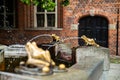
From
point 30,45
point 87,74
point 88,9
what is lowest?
point 87,74

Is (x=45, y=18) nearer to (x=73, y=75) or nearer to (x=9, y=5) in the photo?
(x=9, y=5)

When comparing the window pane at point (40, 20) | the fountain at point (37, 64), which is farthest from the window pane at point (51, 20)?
the fountain at point (37, 64)

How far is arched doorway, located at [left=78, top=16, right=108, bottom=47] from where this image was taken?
15005mm

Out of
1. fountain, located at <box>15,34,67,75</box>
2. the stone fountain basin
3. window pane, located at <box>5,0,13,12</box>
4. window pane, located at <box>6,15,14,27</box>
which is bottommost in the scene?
the stone fountain basin

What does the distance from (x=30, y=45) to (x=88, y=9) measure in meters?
11.1

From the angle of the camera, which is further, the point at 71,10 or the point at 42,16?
the point at 42,16

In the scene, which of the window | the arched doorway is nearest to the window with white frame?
the window

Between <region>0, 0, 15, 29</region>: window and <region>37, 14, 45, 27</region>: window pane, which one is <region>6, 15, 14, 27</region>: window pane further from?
<region>37, 14, 45, 27</region>: window pane

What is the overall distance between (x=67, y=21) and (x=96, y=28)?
1.45 metres

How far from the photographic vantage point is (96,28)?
49.5 feet

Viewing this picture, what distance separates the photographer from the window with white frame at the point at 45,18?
627 inches

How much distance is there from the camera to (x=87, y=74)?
4.32 metres

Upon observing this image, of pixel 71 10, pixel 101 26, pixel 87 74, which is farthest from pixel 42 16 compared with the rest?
pixel 87 74

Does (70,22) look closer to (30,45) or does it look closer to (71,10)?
(71,10)
